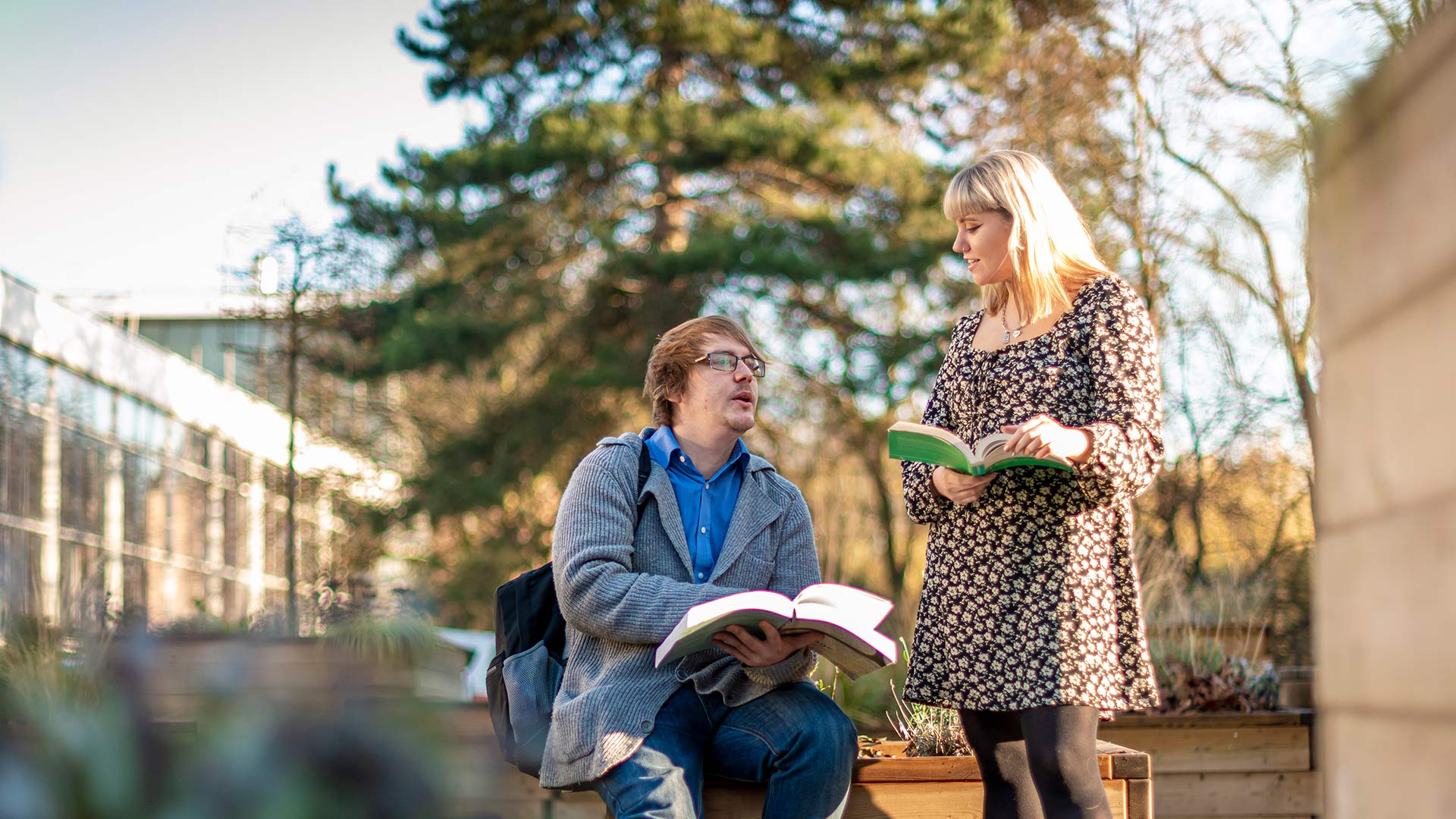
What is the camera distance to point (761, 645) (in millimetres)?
2480

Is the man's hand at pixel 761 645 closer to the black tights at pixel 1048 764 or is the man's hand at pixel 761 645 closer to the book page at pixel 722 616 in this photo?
the book page at pixel 722 616

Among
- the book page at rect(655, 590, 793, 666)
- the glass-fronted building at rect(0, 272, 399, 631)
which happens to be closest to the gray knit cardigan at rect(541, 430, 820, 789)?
the book page at rect(655, 590, 793, 666)

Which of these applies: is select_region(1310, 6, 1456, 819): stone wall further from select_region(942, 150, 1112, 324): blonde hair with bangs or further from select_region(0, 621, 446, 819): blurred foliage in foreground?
select_region(942, 150, 1112, 324): blonde hair with bangs

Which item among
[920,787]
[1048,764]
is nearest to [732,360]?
[920,787]

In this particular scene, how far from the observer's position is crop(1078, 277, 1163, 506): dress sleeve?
233cm

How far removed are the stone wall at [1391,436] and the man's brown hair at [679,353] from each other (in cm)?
205

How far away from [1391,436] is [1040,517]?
62.5 inches

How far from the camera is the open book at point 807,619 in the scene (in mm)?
2273

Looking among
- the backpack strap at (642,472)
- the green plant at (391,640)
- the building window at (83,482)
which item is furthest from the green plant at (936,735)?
the building window at (83,482)

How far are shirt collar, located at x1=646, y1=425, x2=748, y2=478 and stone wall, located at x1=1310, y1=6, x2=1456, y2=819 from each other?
1.99m

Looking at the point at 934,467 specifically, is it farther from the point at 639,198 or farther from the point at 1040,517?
the point at 639,198

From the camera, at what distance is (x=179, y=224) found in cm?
1369

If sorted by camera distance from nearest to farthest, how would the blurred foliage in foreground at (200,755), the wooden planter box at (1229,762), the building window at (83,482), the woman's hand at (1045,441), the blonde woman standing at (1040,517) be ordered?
the blurred foliage in foreground at (200,755)
the woman's hand at (1045,441)
the blonde woman standing at (1040,517)
the wooden planter box at (1229,762)
the building window at (83,482)

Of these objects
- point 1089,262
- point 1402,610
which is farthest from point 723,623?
point 1402,610
